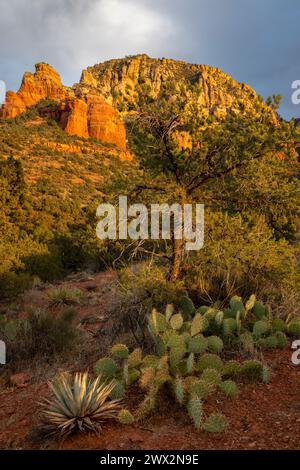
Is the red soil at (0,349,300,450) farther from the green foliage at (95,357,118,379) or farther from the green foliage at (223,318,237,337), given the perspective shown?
the green foliage at (223,318,237,337)

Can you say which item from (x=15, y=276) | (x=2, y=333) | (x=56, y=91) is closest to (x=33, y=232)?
(x=15, y=276)

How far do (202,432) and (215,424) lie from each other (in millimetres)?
183

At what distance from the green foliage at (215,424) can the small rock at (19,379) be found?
3.21 m

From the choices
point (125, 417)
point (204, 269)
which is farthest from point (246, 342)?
point (125, 417)

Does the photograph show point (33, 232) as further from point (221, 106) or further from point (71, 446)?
point (71, 446)

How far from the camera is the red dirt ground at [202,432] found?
138 inches

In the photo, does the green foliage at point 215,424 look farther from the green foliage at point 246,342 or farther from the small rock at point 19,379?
the small rock at point 19,379

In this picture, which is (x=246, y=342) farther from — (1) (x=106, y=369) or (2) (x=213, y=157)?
(2) (x=213, y=157)

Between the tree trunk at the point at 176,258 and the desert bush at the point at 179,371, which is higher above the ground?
the tree trunk at the point at 176,258

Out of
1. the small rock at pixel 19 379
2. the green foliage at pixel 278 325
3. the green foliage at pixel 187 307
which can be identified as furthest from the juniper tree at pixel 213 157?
the small rock at pixel 19 379

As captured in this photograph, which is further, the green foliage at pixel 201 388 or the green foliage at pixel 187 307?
the green foliage at pixel 187 307

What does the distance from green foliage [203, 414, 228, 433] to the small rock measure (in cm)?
321

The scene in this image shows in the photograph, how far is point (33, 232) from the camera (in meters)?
20.8

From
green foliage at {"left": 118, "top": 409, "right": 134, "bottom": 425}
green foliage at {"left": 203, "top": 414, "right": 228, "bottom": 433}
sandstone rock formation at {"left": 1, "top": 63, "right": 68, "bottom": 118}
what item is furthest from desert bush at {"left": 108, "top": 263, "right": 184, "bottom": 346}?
sandstone rock formation at {"left": 1, "top": 63, "right": 68, "bottom": 118}
